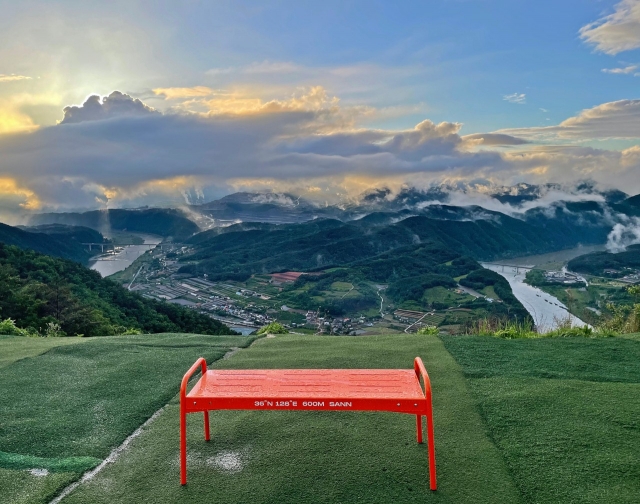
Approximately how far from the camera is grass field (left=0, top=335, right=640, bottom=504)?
3426mm

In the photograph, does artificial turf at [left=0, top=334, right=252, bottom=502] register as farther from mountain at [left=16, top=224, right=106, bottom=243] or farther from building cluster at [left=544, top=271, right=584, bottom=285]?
mountain at [left=16, top=224, right=106, bottom=243]

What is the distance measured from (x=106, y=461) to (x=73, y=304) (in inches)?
578

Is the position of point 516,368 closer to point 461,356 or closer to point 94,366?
point 461,356

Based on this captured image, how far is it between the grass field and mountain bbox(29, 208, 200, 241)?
9056 centimetres

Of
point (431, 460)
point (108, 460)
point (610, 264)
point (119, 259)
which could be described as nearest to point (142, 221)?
point (119, 259)

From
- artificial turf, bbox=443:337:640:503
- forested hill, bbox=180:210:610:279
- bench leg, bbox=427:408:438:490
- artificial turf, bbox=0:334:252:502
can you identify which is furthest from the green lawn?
forested hill, bbox=180:210:610:279

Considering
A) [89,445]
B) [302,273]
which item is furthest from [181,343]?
[302,273]

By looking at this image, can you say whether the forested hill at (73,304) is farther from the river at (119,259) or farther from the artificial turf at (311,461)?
the river at (119,259)

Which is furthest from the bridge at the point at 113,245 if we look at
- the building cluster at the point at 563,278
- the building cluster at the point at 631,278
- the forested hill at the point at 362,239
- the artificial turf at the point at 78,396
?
the artificial turf at the point at 78,396

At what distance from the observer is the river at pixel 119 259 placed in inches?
2482

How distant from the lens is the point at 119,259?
71188mm

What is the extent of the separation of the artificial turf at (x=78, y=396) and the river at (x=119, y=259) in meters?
51.5

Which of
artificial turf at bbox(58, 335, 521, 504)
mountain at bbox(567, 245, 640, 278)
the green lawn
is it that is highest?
artificial turf at bbox(58, 335, 521, 504)

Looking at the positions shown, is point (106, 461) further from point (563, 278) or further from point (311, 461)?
point (563, 278)
